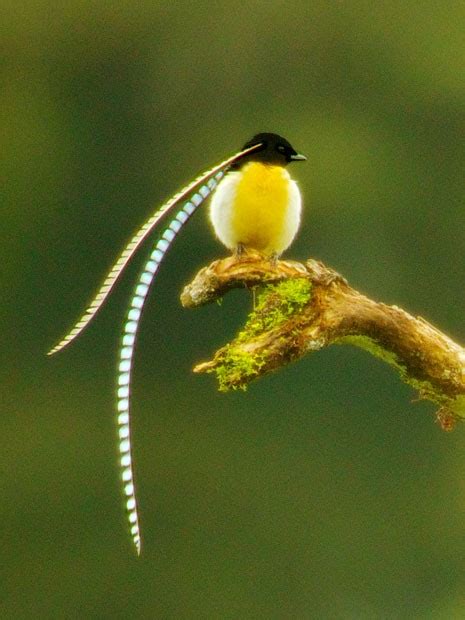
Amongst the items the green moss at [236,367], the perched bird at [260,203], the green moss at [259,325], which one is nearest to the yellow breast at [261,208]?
the perched bird at [260,203]

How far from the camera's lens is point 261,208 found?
2.12 metres

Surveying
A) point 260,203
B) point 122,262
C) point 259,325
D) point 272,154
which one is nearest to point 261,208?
point 260,203

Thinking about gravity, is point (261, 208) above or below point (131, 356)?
above

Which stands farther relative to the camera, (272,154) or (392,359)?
(272,154)

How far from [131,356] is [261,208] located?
1.48ft

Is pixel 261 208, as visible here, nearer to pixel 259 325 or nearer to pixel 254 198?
pixel 254 198

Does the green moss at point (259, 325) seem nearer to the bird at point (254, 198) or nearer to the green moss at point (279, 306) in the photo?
the green moss at point (279, 306)

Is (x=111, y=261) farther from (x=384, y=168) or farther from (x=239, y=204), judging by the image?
(x=239, y=204)

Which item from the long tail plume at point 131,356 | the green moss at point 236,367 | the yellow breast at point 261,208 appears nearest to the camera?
the long tail plume at point 131,356

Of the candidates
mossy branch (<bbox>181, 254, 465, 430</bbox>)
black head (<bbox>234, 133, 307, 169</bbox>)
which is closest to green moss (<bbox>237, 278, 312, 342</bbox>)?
mossy branch (<bbox>181, 254, 465, 430</bbox>)

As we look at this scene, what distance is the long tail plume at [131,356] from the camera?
5.56ft

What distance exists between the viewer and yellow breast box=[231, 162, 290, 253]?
2098 millimetres

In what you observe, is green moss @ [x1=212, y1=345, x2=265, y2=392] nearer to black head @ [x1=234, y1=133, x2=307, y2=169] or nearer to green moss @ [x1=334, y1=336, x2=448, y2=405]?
green moss @ [x1=334, y1=336, x2=448, y2=405]

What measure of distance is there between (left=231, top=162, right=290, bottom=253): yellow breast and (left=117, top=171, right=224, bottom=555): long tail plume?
24cm
